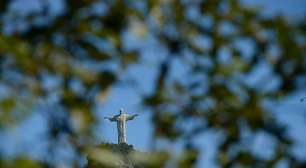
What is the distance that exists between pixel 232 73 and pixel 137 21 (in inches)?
15.1

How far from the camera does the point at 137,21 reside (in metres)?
2.00

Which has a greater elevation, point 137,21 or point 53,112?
point 137,21

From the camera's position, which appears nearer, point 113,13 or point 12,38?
point 12,38

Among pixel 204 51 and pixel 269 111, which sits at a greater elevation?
pixel 204 51

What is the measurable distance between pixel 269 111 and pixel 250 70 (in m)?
0.16

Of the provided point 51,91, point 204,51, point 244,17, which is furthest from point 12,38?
point 244,17

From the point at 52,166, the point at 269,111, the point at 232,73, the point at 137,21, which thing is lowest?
the point at 52,166

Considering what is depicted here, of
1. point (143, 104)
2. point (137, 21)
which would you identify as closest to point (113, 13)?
point (137, 21)

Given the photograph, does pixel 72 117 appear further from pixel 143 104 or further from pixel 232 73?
pixel 232 73

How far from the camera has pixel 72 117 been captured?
1.88 m

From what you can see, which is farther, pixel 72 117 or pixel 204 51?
pixel 204 51

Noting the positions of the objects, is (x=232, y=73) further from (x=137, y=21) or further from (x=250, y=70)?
(x=137, y=21)

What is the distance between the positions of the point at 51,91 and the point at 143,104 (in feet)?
1.08

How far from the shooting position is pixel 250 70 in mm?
2041
